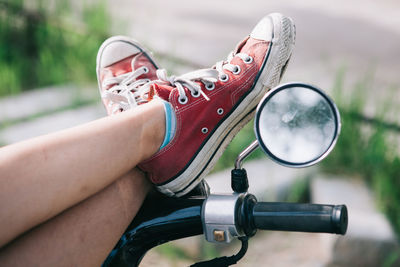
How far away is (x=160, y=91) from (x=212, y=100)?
152 millimetres

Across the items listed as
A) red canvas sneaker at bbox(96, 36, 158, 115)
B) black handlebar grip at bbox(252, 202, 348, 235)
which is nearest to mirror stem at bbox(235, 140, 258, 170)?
black handlebar grip at bbox(252, 202, 348, 235)

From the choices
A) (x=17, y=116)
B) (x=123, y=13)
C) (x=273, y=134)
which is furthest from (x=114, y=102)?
(x=123, y=13)

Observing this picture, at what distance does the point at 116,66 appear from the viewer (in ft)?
6.23

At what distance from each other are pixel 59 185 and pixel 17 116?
2.33 metres

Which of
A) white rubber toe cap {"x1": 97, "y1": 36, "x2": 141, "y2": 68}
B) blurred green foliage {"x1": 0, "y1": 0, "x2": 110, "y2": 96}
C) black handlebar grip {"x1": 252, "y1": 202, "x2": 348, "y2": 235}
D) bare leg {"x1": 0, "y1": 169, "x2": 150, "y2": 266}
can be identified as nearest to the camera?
black handlebar grip {"x1": 252, "y1": 202, "x2": 348, "y2": 235}

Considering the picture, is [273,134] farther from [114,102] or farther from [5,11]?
[5,11]

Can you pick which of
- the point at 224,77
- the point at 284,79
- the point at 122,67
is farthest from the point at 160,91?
the point at 284,79

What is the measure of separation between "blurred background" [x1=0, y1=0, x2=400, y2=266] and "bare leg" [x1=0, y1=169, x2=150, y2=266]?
0.92 m

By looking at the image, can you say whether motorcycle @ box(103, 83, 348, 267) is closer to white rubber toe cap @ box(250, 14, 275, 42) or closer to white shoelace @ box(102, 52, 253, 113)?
white shoelace @ box(102, 52, 253, 113)

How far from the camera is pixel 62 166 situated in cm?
116

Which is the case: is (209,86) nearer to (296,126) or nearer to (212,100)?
(212,100)

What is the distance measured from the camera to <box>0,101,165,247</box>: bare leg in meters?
1.11

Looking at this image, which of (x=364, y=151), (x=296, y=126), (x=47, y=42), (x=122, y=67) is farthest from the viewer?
(x=47, y=42)

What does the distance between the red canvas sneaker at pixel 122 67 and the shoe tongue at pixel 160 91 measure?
12 centimetres
